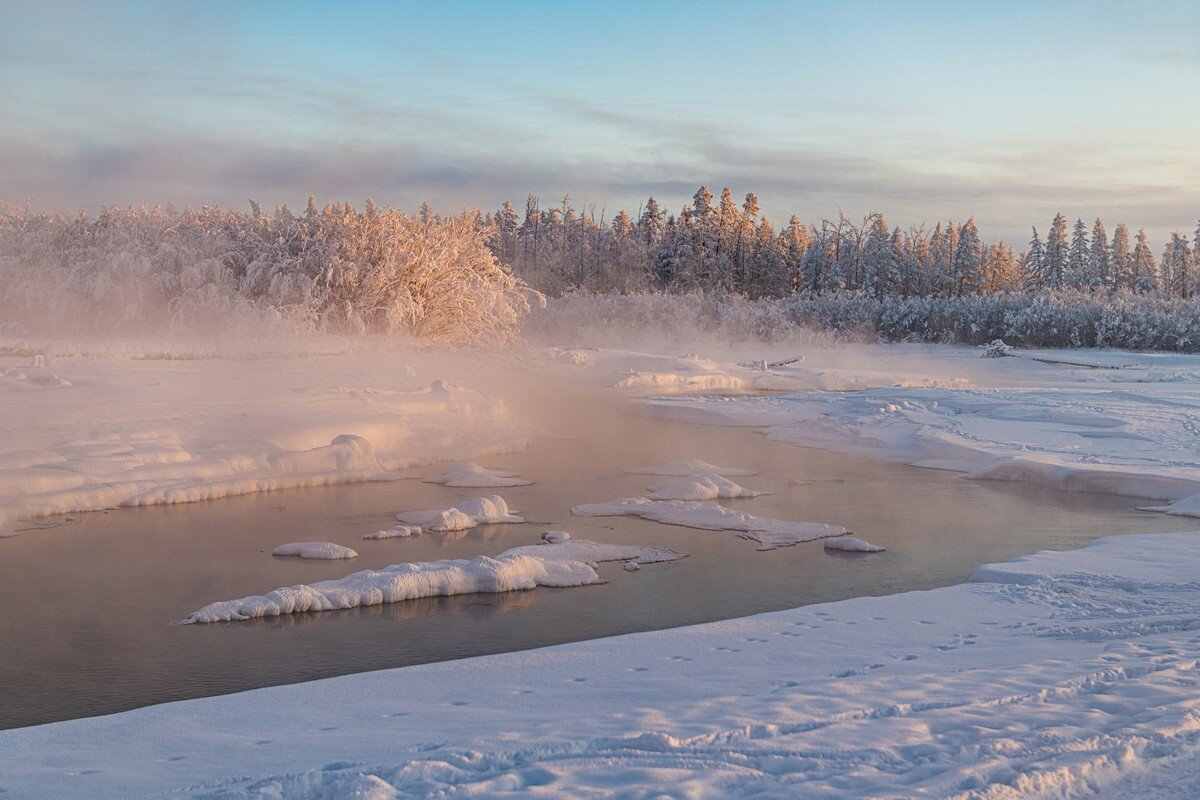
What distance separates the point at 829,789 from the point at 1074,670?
200 centimetres

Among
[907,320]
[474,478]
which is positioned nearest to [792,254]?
[907,320]

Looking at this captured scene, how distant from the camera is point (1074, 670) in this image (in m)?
4.98

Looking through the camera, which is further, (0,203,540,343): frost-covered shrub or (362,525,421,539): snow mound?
(0,203,540,343): frost-covered shrub

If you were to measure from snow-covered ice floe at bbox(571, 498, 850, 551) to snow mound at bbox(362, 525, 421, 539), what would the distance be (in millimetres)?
1659

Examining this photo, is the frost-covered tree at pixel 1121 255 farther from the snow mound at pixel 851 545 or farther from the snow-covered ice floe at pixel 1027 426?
the snow mound at pixel 851 545

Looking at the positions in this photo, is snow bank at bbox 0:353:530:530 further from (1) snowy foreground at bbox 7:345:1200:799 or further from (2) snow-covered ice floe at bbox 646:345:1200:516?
(2) snow-covered ice floe at bbox 646:345:1200:516

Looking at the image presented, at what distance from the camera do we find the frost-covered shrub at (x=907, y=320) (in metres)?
32.9

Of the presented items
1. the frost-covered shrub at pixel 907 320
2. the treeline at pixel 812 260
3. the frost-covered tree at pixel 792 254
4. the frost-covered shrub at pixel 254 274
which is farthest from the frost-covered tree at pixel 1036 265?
the frost-covered shrub at pixel 254 274

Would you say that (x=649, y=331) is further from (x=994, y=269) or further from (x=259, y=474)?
(x=994, y=269)

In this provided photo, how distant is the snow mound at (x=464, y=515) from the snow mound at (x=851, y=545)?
278 centimetres

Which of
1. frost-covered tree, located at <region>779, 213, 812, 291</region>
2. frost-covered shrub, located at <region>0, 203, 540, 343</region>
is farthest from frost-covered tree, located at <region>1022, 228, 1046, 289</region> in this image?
frost-covered shrub, located at <region>0, 203, 540, 343</region>

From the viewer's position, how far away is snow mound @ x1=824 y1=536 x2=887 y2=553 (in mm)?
8617

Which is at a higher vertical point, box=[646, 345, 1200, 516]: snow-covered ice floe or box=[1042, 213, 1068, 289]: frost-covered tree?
box=[1042, 213, 1068, 289]: frost-covered tree

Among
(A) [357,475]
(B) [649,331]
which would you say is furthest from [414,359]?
(B) [649,331]
